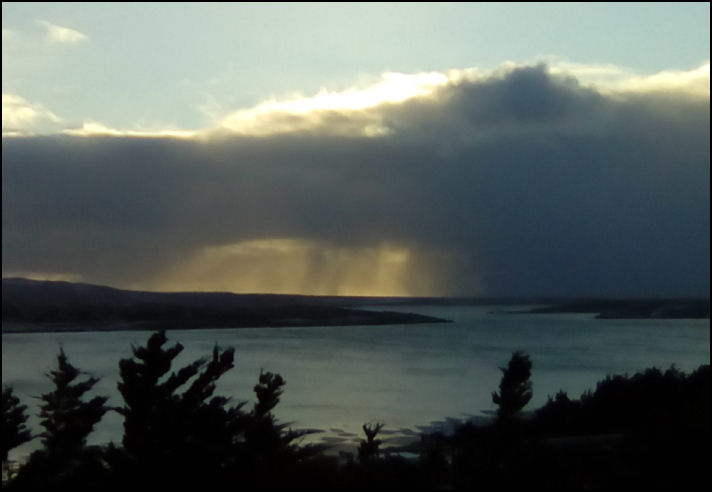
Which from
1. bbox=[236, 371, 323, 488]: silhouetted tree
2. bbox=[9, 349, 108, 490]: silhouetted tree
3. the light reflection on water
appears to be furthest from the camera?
the light reflection on water

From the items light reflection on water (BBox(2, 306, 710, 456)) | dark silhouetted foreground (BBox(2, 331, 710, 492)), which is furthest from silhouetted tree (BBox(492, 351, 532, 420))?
light reflection on water (BBox(2, 306, 710, 456))

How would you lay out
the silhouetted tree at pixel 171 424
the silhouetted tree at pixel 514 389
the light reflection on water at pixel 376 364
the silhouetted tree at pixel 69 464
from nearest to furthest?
the silhouetted tree at pixel 69 464, the silhouetted tree at pixel 171 424, the silhouetted tree at pixel 514 389, the light reflection on water at pixel 376 364

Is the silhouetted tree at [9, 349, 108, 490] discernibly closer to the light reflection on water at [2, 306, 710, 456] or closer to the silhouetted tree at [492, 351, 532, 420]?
the silhouetted tree at [492, 351, 532, 420]

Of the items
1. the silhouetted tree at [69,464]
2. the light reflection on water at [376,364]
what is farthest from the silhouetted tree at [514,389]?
the light reflection on water at [376,364]

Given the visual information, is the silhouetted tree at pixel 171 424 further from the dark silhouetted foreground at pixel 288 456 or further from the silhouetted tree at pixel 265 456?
the silhouetted tree at pixel 265 456

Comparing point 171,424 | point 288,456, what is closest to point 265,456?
point 288,456

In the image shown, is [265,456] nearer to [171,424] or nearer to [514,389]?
[171,424]
